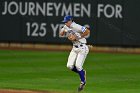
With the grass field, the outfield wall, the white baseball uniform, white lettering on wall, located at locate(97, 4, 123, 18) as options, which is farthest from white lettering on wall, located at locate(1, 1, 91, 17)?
the white baseball uniform

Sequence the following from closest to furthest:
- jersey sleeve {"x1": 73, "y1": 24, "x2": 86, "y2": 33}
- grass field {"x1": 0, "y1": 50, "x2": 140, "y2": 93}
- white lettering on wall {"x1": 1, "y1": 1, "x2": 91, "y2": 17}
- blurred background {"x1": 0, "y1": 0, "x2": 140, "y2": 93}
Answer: jersey sleeve {"x1": 73, "y1": 24, "x2": 86, "y2": 33}, grass field {"x1": 0, "y1": 50, "x2": 140, "y2": 93}, blurred background {"x1": 0, "y1": 0, "x2": 140, "y2": 93}, white lettering on wall {"x1": 1, "y1": 1, "x2": 91, "y2": 17}

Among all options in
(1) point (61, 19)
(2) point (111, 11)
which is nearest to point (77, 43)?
(2) point (111, 11)

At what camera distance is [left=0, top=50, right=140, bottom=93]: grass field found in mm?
16719

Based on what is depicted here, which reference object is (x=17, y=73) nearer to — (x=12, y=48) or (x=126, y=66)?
(x=126, y=66)

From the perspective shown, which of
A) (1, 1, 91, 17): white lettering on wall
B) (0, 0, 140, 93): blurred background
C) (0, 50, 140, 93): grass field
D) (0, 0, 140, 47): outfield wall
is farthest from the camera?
(1, 1, 91, 17): white lettering on wall

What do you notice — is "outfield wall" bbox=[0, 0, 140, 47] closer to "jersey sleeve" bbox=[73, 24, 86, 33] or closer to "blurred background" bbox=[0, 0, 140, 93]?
"blurred background" bbox=[0, 0, 140, 93]

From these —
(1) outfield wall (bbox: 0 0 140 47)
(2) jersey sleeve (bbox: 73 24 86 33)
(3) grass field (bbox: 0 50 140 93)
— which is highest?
(2) jersey sleeve (bbox: 73 24 86 33)

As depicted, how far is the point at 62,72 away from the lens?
20297 mm

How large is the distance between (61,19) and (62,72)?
24.2 feet

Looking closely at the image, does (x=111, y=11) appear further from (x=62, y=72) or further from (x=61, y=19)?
(x=62, y=72)

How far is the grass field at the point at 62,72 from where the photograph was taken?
16.7 metres

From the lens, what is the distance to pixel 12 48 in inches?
1097

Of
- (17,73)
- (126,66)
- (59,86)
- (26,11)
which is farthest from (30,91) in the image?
(26,11)

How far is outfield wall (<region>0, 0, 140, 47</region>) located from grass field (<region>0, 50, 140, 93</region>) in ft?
4.09
